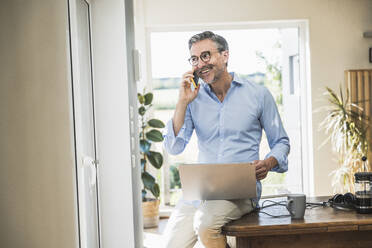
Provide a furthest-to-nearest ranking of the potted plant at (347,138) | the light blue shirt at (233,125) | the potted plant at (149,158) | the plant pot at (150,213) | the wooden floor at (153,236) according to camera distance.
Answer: the plant pot at (150,213) < the potted plant at (149,158) < the potted plant at (347,138) < the wooden floor at (153,236) < the light blue shirt at (233,125)

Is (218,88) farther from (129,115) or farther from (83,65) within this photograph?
(83,65)

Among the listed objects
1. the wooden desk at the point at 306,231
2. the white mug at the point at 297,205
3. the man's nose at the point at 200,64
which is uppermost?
the man's nose at the point at 200,64

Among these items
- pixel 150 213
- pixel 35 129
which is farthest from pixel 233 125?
pixel 150 213

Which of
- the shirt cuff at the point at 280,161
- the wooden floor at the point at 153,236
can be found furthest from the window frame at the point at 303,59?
the shirt cuff at the point at 280,161

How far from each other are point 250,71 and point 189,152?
1.23 m

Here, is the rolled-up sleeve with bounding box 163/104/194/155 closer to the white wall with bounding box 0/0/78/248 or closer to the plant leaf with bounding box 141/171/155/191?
the white wall with bounding box 0/0/78/248

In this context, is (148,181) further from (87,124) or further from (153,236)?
(87,124)

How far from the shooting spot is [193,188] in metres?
2.40

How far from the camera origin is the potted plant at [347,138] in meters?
4.89

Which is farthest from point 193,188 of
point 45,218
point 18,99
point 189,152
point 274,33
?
point 274,33

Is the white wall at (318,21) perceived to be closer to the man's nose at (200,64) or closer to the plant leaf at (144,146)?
the plant leaf at (144,146)

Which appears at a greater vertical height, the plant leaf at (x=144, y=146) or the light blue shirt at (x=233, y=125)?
the light blue shirt at (x=233, y=125)

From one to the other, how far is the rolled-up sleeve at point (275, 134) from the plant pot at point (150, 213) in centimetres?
265

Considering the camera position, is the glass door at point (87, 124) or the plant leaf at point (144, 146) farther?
the plant leaf at point (144, 146)
